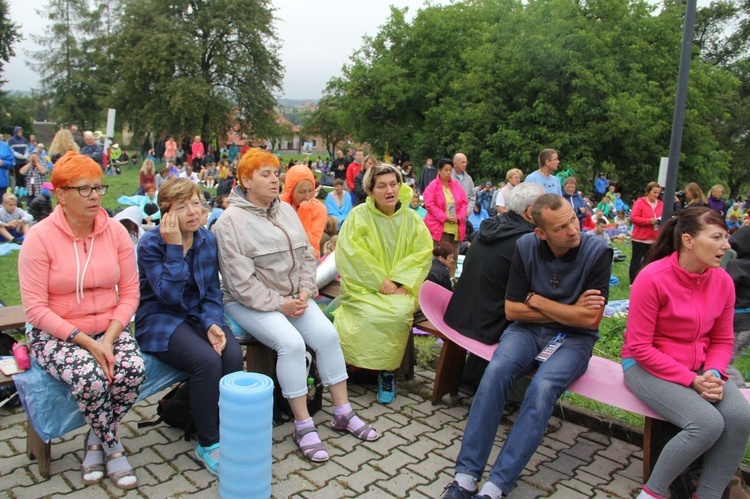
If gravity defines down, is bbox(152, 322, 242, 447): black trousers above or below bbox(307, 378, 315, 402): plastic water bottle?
above

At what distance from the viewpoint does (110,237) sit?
328 cm

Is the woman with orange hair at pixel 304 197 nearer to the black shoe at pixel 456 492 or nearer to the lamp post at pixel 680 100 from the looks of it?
the black shoe at pixel 456 492

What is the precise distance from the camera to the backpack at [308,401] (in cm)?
388

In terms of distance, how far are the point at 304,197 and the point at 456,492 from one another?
3429mm

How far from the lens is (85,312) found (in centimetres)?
316

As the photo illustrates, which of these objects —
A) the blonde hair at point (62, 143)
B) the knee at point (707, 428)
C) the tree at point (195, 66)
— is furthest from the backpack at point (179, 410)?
the tree at point (195, 66)

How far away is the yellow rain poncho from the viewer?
13.6 feet

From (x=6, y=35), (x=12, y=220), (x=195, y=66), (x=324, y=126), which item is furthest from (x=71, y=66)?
(x=12, y=220)

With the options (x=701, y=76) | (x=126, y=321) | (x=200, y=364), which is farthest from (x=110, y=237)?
(x=701, y=76)

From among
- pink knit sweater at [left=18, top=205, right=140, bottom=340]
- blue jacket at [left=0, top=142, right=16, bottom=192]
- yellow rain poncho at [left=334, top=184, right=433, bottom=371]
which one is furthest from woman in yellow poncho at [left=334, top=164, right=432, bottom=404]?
blue jacket at [left=0, top=142, right=16, bottom=192]

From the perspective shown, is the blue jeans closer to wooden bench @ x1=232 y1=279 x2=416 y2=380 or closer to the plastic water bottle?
the plastic water bottle

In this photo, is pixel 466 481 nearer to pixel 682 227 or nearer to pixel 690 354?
pixel 690 354

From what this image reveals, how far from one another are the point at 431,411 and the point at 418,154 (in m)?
24.7

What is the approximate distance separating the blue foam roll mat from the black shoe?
2.91 feet
